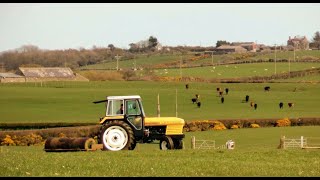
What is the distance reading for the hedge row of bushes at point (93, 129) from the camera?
159ft

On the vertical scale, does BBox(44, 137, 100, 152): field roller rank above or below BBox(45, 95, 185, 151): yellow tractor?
below

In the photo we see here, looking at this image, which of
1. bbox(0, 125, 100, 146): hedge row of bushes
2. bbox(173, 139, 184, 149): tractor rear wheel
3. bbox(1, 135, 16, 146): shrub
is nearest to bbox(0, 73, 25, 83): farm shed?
bbox(0, 125, 100, 146): hedge row of bushes

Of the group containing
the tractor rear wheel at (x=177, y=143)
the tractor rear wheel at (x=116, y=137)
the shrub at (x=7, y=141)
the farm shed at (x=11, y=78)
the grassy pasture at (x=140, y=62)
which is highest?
the grassy pasture at (x=140, y=62)

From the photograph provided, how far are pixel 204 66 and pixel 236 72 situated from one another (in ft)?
57.2

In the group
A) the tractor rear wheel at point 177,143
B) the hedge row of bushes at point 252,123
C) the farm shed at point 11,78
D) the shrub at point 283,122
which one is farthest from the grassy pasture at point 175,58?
the tractor rear wheel at point 177,143

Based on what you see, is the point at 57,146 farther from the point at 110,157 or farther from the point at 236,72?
the point at 236,72

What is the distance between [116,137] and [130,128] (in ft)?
2.32

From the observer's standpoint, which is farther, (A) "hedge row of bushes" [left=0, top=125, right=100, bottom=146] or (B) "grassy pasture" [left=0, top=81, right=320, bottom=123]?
(B) "grassy pasture" [left=0, top=81, right=320, bottom=123]

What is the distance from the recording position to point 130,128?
1179 inches

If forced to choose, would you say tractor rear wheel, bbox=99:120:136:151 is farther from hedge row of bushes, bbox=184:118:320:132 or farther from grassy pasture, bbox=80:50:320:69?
grassy pasture, bbox=80:50:320:69

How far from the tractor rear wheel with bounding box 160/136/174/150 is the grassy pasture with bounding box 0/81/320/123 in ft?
112

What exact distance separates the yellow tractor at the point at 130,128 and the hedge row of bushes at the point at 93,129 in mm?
17542

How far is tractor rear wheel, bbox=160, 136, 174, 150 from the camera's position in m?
31.0

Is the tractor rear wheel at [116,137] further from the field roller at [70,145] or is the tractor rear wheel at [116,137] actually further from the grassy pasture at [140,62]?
the grassy pasture at [140,62]
